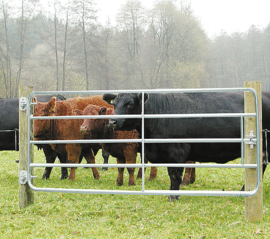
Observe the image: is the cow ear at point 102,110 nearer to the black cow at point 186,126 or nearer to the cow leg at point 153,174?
the black cow at point 186,126

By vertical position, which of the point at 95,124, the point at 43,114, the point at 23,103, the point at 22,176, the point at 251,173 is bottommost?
the point at 22,176

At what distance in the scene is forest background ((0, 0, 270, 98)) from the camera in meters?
21.0

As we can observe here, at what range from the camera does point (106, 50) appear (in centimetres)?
2342

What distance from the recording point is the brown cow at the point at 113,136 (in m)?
6.80

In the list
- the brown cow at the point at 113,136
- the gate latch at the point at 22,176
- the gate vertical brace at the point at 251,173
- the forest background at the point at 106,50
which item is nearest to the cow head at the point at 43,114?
the brown cow at the point at 113,136

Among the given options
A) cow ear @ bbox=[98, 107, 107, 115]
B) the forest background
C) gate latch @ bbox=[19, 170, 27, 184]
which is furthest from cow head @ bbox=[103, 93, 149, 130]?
the forest background

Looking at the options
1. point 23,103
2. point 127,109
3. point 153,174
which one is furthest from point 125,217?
point 153,174

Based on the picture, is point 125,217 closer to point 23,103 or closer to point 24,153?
point 24,153

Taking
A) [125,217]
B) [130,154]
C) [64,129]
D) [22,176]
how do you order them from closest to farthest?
[125,217] → [22,176] → [130,154] → [64,129]

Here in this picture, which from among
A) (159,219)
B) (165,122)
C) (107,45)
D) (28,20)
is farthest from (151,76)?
(159,219)

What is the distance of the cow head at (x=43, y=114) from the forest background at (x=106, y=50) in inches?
565

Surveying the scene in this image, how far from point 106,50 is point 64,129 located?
54.1 ft

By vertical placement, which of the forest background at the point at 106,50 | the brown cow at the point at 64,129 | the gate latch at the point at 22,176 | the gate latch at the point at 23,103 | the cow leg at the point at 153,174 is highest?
the forest background at the point at 106,50

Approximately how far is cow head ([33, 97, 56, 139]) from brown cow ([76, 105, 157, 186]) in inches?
29.9
